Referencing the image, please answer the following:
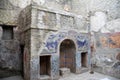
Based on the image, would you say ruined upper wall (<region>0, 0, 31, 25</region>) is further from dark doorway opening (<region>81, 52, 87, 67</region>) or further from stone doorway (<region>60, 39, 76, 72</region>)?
dark doorway opening (<region>81, 52, 87, 67</region>)

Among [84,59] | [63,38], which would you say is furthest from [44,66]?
[84,59]

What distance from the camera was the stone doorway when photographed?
7.08 m

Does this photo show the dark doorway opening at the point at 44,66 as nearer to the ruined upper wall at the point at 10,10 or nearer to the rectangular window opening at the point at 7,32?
the rectangular window opening at the point at 7,32

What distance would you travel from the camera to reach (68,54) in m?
7.41

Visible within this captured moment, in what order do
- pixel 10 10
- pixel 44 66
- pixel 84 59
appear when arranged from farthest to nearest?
pixel 84 59 → pixel 10 10 → pixel 44 66

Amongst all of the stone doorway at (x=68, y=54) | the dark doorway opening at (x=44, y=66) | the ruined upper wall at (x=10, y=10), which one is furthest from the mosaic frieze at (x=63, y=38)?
the ruined upper wall at (x=10, y=10)

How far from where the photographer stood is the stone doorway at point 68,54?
23.2 ft

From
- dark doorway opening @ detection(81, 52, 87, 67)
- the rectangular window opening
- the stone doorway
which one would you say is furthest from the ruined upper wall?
dark doorway opening @ detection(81, 52, 87, 67)

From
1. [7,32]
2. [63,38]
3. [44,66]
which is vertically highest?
[7,32]

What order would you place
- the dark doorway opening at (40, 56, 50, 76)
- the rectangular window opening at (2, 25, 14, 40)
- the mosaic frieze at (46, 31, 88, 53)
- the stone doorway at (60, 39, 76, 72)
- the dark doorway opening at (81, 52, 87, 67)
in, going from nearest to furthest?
1. the mosaic frieze at (46, 31, 88, 53)
2. the dark doorway opening at (40, 56, 50, 76)
3. the stone doorway at (60, 39, 76, 72)
4. the rectangular window opening at (2, 25, 14, 40)
5. the dark doorway opening at (81, 52, 87, 67)

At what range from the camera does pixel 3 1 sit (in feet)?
23.5

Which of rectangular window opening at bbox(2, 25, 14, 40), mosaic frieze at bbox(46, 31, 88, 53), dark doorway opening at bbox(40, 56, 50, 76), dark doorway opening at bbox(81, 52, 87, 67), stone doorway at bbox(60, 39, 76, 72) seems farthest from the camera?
dark doorway opening at bbox(81, 52, 87, 67)

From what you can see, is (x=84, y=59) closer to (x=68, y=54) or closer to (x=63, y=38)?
(x=68, y=54)

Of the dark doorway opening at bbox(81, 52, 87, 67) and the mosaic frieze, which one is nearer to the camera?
the mosaic frieze
